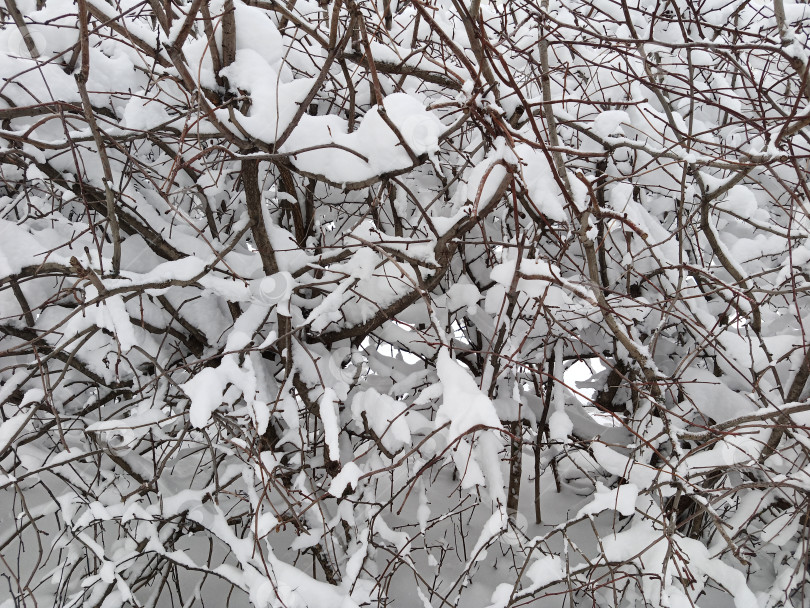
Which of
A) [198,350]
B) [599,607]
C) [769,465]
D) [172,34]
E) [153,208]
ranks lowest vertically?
[599,607]

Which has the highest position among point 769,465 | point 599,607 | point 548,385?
point 548,385

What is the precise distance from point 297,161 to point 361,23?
1.29ft

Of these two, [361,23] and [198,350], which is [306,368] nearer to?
[198,350]

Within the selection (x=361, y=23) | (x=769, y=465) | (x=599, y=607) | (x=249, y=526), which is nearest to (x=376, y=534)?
(x=249, y=526)

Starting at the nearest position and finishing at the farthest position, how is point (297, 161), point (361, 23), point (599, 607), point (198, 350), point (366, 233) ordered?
point (361, 23), point (297, 161), point (366, 233), point (599, 607), point (198, 350)

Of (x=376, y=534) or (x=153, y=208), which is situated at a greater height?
(x=153, y=208)

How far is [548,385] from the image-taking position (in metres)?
2.12

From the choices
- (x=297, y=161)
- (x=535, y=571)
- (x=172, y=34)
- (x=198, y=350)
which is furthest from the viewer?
(x=198, y=350)

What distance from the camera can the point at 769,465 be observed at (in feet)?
5.65

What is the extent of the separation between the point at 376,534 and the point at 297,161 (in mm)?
1266

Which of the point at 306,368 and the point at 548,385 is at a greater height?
the point at 306,368

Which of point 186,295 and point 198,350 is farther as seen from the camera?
point 198,350

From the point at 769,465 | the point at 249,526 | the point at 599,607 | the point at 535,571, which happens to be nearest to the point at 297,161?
the point at 249,526

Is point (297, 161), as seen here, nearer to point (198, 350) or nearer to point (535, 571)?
point (198, 350)
